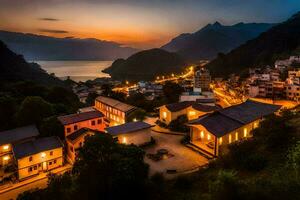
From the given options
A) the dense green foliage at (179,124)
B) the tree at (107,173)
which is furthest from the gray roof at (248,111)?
the tree at (107,173)

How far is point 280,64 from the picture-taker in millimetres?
60312

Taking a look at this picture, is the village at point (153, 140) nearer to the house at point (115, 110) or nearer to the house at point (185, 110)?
the house at point (185, 110)

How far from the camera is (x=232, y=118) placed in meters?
23.3

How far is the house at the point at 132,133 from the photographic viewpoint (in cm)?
2444

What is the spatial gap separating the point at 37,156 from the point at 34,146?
119 cm

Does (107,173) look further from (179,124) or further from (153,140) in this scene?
(179,124)

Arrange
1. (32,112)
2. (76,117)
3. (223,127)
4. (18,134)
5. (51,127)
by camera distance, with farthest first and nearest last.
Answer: (76,117) < (32,112) < (51,127) < (18,134) < (223,127)

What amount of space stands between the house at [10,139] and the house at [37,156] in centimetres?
128

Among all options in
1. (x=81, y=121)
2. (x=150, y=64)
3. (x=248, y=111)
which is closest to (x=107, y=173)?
(x=81, y=121)

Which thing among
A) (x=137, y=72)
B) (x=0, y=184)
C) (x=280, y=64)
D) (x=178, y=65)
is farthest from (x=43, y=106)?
(x=178, y=65)

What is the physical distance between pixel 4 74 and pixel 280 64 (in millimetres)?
78233

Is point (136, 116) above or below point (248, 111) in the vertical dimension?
below

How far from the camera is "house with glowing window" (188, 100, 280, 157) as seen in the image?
21109mm

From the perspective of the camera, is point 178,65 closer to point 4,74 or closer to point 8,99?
point 4,74
